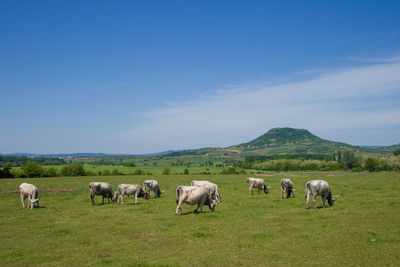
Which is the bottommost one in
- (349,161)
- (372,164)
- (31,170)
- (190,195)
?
(372,164)

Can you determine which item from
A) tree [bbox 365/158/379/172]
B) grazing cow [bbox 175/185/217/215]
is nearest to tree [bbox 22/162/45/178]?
grazing cow [bbox 175/185/217/215]

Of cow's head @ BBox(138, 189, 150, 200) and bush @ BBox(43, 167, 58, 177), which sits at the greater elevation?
cow's head @ BBox(138, 189, 150, 200)

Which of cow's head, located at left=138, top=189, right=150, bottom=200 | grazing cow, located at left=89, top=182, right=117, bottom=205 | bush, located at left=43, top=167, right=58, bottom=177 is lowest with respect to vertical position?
bush, located at left=43, top=167, right=58, bottom=177

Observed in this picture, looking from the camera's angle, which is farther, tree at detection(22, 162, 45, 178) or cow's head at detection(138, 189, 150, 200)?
tree at detection(22, 162, 45, 178)

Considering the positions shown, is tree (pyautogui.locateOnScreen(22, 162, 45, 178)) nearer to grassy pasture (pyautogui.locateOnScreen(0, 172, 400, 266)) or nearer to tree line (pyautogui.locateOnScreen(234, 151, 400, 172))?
grassy pasture (pyautogui.locateOnScreen(0, 172, 400, 266))

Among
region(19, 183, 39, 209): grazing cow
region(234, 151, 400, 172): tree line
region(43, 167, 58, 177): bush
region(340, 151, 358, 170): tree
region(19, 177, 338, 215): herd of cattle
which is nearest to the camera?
region(19, 177, 338, 215): herd of cattle

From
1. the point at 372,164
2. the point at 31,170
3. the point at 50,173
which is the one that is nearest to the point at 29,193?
the point at 31,170

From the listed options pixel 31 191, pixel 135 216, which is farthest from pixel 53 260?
pixel 31 191

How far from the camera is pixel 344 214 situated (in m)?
20.3

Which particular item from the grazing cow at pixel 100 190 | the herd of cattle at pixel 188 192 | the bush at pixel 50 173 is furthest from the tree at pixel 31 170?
the grazing cow at pixel 100 190

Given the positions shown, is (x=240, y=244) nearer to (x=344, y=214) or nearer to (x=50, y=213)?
(x=344, y=214)

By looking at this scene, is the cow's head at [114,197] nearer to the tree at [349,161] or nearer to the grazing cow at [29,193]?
the grazing cow at [29,193]

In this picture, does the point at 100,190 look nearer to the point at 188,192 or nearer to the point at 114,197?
the point at 114,197

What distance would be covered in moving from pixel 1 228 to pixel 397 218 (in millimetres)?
24131
